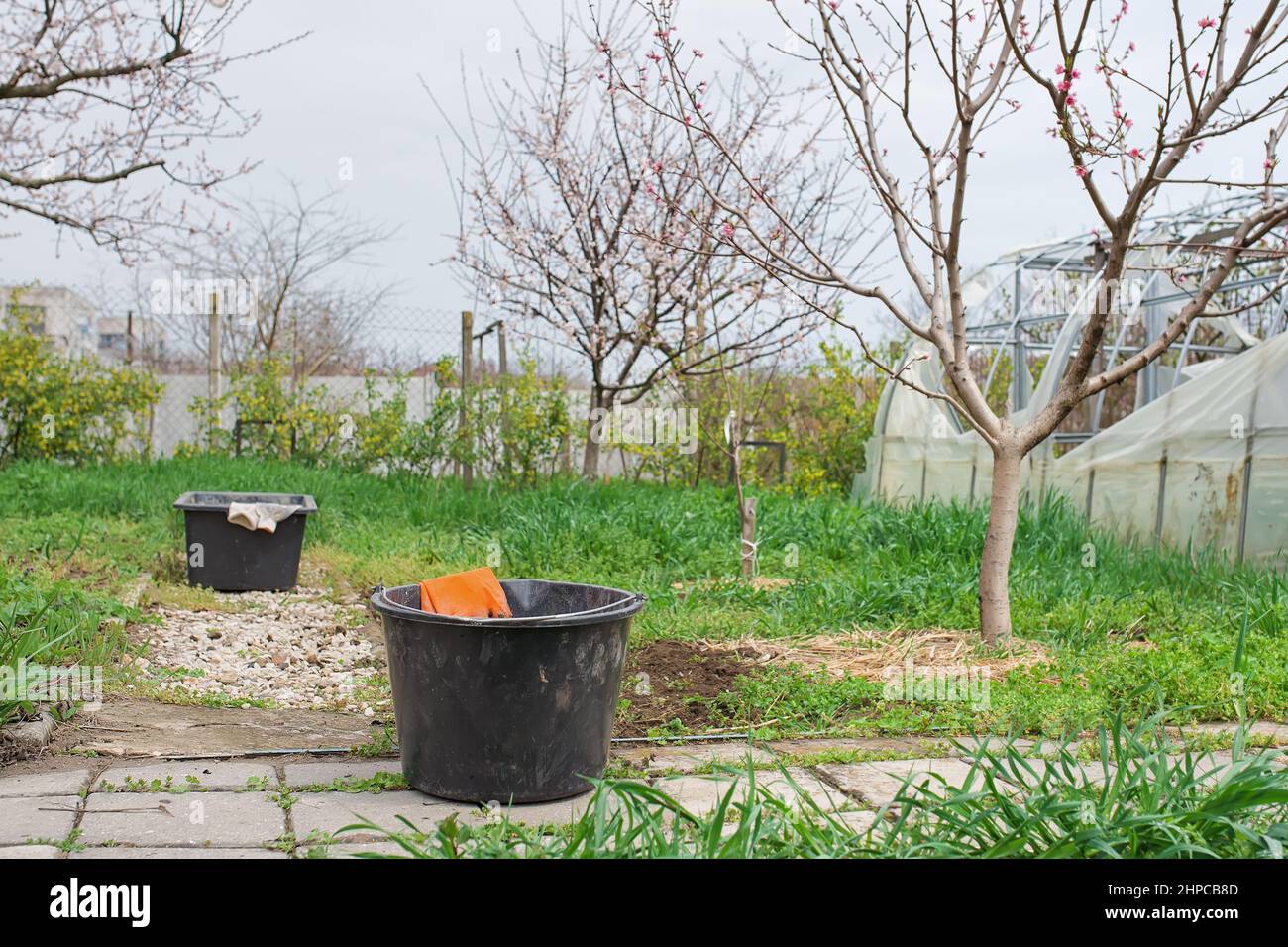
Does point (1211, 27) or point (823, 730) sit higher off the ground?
point (1211, 27)

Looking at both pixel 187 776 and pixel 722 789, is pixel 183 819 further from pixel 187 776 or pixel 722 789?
pixel 722 789

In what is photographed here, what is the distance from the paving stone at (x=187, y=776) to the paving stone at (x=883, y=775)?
1.66 meters

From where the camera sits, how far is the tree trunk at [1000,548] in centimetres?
470

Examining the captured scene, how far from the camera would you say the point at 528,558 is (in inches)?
256

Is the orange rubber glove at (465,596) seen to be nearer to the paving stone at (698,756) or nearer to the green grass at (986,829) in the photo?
the paving stone at (698,756)

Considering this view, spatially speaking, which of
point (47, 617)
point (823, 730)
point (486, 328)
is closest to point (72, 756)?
point (47, 617)

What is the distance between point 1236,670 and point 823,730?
5.52 feet

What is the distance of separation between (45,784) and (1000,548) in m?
3.61
